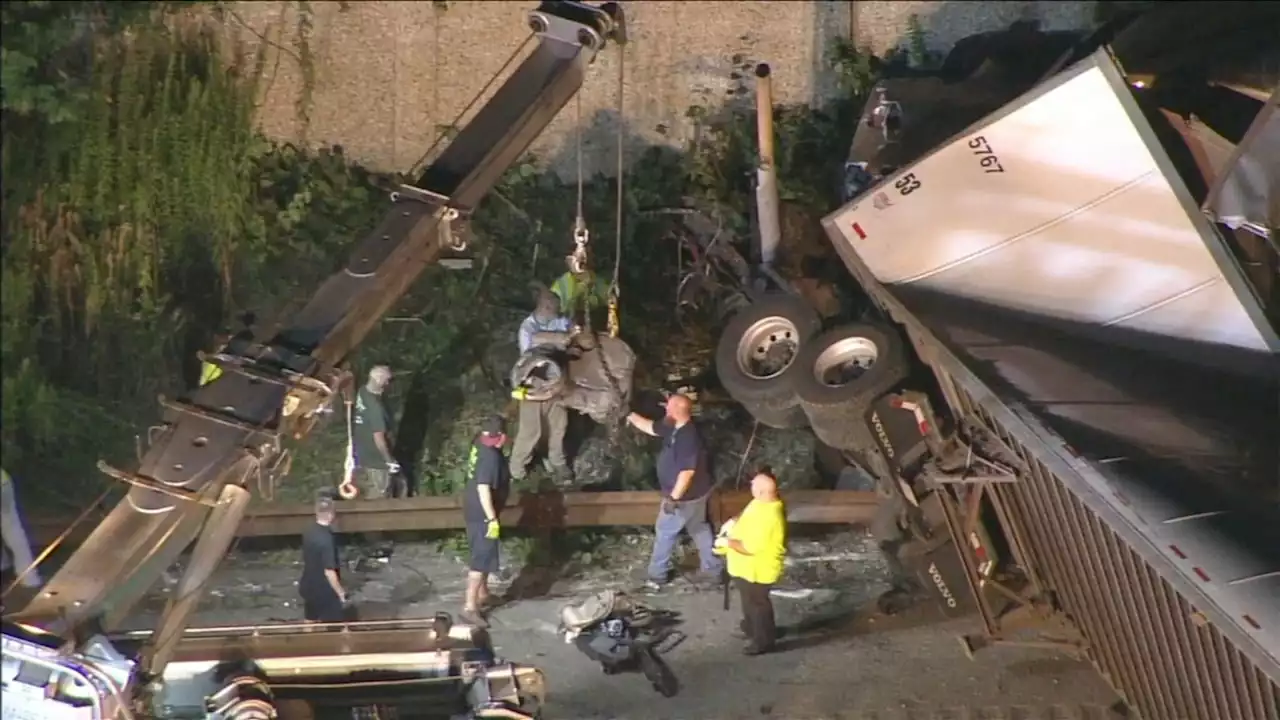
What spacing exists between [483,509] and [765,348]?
6.33 ft

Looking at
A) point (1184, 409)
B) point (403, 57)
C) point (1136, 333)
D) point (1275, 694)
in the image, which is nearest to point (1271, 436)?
point (1184, 409)

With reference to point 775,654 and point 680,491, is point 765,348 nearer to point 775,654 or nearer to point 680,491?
point 680,491

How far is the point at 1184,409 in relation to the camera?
20.3 feet

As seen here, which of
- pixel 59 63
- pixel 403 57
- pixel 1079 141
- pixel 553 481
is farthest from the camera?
pixel 403 57

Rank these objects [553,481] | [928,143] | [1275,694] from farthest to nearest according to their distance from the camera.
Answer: [553,481], [928,143], [1275,694]

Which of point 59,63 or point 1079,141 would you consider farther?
point 1079,141

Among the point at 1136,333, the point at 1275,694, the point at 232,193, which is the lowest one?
the point at 1275,694

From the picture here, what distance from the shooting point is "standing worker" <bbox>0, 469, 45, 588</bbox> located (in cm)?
450

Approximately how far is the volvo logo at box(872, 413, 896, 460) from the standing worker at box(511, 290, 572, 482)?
193 centimetres

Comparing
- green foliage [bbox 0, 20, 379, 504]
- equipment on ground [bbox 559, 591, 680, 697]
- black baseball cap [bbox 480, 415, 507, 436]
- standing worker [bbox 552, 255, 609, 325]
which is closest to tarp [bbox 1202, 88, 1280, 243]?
equipment on ground [bbox 559, 591, 680, 697]

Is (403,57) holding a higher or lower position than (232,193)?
higher

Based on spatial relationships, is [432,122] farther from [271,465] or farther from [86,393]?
[271,465]

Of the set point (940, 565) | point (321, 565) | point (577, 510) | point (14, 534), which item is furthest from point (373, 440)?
point (940, 565)

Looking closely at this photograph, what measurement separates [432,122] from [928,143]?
3135 millimetres
